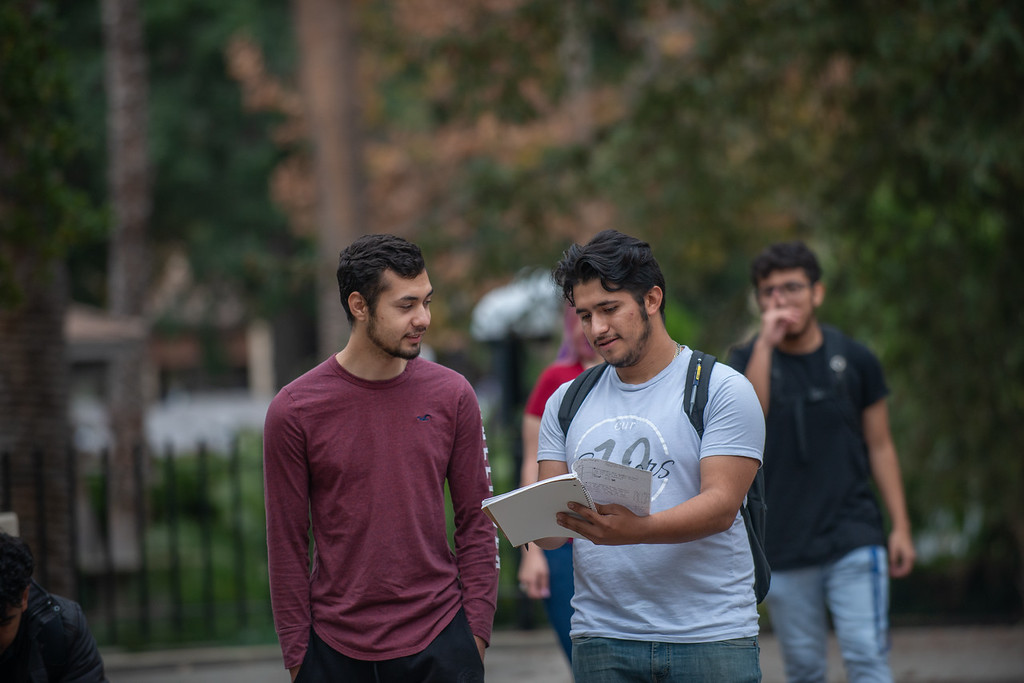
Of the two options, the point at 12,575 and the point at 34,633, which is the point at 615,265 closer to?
the point at 12,575

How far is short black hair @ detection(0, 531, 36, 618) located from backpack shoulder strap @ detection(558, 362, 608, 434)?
160cm

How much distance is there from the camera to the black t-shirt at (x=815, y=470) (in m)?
4.33

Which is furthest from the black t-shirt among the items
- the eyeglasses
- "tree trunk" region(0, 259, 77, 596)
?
"tree trunk" region(0, 259, 77, 596)

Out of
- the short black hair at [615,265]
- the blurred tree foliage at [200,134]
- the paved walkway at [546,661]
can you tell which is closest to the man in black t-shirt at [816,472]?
the short black hair at [615,265]

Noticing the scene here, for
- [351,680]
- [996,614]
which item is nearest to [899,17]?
[996,614]

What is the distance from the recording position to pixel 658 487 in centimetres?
293

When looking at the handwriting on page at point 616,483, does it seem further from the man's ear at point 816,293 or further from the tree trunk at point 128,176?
the tree trunk at point 128,176

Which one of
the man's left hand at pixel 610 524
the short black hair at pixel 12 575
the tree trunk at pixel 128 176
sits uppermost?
the tree trunk at pixel 128 176

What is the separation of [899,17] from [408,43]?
3930 millimetres

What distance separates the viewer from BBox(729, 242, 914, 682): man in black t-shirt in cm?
432

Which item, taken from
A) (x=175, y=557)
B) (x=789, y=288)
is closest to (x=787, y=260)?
(x=789, y=288)

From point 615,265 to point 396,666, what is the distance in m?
1.27

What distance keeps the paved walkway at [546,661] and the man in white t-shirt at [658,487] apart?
387 centimetres

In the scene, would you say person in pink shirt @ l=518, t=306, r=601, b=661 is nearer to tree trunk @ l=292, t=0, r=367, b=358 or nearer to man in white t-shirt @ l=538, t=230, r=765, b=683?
man in white t-shirt @ l=538, t=230, r=765, b=683
